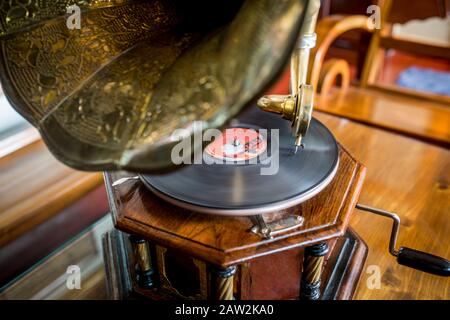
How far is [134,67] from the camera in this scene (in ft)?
2.18

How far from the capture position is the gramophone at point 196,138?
1.60 ft

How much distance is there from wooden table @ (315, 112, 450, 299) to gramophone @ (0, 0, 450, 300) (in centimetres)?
10

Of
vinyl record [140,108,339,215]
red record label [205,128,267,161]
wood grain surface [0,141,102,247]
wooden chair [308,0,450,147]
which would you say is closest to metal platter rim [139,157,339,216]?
vinyl record [140,108,339,215]

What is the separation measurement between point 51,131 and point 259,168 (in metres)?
0.36

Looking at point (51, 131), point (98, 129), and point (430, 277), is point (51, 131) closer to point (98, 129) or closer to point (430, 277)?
point (98, 129)

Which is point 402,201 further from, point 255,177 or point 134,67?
point 134,67

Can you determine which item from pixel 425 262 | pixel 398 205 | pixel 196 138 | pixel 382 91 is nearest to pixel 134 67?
pixel 196 138

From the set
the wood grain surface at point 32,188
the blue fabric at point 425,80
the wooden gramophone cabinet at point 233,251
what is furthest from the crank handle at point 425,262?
the blue fabric at point 425,80

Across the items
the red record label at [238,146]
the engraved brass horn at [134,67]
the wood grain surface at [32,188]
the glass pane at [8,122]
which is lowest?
the wood grain surface at [32,188]

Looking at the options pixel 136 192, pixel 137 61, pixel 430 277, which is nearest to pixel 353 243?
pixel 430 277

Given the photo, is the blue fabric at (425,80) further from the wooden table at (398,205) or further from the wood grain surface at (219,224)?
the wood grain surface at (219,224)

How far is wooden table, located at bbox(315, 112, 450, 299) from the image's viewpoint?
34.9 inches

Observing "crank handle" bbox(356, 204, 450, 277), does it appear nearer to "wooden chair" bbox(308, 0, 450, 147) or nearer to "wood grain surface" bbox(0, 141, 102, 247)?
"wooden chair" bbox(308, 0, 450, 147)

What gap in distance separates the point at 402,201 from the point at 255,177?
20.7 inches
